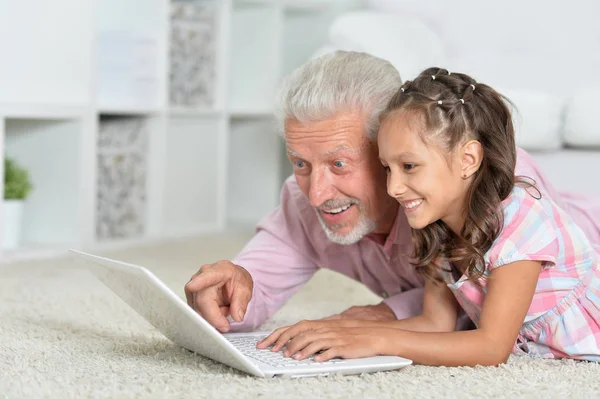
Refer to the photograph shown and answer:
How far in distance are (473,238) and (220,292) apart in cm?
38

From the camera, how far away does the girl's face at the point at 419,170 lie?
4.04 feet

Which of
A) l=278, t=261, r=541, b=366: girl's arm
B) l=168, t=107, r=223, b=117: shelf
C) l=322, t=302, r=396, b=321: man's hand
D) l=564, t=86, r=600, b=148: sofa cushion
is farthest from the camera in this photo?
l=168, t=107, r=223, b=117: shelf

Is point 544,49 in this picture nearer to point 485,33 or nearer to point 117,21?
point 485,33

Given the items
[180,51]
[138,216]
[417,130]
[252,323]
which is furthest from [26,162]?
[417,130]

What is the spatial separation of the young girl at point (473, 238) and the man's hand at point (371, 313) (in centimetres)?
18

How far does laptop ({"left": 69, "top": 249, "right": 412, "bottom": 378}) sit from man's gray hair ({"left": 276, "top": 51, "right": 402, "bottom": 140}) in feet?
1.20

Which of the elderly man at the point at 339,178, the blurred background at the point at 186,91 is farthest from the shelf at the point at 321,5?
the elderly man at the point at 339,178

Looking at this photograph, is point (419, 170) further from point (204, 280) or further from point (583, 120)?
point (583, 120)

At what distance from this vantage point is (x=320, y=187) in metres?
1.38

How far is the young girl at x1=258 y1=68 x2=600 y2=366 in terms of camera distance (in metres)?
1.22

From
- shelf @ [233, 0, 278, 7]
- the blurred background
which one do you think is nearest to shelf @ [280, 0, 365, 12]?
the blurred background

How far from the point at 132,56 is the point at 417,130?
1.76 meters

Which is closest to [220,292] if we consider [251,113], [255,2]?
[251,113]

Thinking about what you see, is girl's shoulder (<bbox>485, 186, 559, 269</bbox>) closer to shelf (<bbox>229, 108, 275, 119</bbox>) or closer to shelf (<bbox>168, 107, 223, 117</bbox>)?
shelf (<bbox>168, 107, 223, 117</bbox>)
